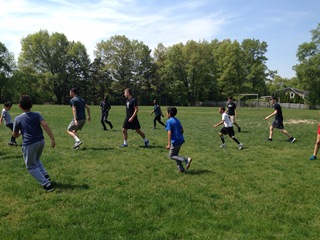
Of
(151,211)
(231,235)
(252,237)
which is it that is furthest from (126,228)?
(252,237)

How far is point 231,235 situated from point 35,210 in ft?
10.4

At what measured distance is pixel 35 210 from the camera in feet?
16.8

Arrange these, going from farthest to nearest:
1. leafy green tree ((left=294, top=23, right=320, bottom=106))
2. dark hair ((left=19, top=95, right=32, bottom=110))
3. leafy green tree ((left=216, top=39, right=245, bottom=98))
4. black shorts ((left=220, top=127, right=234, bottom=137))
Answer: leafy green tree ((left=216, top=39, right=245, bottom=98)), leafy green tree ((left=294, top=23, right=320, bottom=106)), black shorts ((left=220, top=127, right=234, bottom=137)), dark hair ((left=19, top=95, right=32, bottom=110))

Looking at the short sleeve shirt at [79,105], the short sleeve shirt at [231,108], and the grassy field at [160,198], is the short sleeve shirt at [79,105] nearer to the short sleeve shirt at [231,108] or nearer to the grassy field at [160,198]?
the grassy field at [160,198]

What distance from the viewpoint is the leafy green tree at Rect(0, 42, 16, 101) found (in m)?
73.6

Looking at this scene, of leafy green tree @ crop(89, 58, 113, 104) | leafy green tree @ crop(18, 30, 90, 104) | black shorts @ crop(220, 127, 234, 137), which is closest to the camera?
black shorts @ crop(220, 127, 234, 137)

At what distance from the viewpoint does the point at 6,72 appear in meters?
75.3

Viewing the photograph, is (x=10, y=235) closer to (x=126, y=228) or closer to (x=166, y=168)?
(x=126, y=228)

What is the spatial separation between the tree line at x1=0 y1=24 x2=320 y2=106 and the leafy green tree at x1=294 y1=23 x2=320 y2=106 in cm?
938

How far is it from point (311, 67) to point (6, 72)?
225 ft

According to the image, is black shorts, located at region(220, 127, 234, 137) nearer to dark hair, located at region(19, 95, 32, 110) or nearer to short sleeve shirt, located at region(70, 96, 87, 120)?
short sleeve shirt, located at region(70, 96, 87, 120)

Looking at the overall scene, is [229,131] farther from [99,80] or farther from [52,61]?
[99,80]

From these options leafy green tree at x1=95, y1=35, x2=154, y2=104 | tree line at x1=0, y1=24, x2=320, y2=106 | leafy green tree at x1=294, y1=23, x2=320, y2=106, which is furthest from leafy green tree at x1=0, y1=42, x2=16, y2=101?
leafy green tree at x1=294, y1=23, x2=320, y2=106

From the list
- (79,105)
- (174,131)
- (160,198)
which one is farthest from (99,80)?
(160,198)
